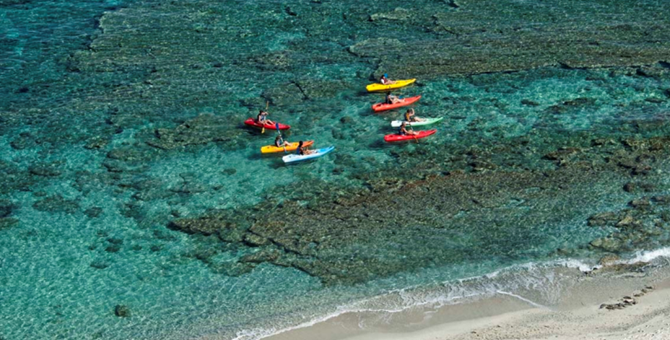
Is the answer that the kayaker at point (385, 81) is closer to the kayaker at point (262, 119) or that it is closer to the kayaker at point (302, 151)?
the kayaker at point (262, 119)

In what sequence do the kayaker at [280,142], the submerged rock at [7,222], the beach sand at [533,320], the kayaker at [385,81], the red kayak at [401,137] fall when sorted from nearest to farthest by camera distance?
the beach sand at [533,320] → the submerged rock at [7,222] → the kayaker at [280,142] → the red kayak at [401,137] → the kayaker at [385,81]

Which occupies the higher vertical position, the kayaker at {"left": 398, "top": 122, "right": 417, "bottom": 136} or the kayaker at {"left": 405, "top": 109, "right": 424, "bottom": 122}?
the kayaker at {"left": 405, "top": 109, "right": 424, "bottom": 122}

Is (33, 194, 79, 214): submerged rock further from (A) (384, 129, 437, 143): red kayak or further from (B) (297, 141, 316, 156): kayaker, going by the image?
(A) (384, 129, 437, 143): red kayak

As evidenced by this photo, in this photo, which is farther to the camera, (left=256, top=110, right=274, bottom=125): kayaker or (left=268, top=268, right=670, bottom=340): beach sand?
(left=256, top=110, right=274, bottom=125): kayaker

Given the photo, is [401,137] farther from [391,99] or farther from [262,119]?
[262,119]

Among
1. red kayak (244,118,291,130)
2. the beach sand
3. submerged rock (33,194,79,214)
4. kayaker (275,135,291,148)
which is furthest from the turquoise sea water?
kayaker (275,135,291,148)

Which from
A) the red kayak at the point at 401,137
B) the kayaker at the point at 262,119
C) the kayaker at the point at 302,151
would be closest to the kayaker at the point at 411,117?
the red kayak at the point at 401,137
